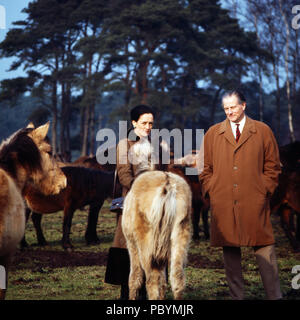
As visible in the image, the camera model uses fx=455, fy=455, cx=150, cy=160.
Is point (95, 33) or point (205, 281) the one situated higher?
point (95, 33)

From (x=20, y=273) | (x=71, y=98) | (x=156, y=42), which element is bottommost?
(x=20, y=273)

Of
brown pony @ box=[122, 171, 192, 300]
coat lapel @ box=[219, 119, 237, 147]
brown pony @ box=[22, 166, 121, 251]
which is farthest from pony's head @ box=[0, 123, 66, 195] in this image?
brown pony @ box=[22, 166, 121, 251]

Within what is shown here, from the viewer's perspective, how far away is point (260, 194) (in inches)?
164

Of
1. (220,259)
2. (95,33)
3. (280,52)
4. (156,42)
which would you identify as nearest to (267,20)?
(280,52)

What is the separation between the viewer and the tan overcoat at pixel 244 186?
4168 mm

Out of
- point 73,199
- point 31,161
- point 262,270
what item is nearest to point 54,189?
point 31,161

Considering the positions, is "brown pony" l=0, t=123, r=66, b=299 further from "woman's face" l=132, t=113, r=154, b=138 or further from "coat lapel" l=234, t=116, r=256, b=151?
"coat lapel" l=234, t=116, r=256, b=151

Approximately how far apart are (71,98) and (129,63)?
6.86 m

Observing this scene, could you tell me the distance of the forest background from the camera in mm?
25703

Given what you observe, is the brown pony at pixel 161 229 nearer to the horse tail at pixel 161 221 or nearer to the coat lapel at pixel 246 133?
the horse tail at pixel 161 221

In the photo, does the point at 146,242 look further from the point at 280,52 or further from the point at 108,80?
the point at 280,52

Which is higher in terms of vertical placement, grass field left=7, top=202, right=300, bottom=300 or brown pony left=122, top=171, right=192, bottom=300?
brown pony left=122, top=171, right=192, bottom=300

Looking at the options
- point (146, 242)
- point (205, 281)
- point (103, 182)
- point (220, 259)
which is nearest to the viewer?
point (146, 242)

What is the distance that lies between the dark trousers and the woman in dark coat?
94 centimetres
